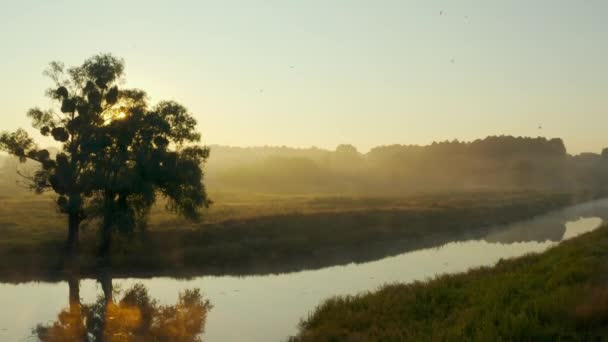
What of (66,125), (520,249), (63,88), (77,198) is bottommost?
(520,249)

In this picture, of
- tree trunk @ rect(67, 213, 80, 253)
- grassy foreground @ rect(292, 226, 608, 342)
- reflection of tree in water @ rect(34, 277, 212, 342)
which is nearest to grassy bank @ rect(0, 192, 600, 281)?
tree trunk @ rect(67, 213, 80, 253)

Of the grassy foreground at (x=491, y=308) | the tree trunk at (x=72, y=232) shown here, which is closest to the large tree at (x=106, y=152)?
the tree trunk at (x=72, y=232)

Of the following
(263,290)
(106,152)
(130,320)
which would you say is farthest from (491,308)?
(106,152)

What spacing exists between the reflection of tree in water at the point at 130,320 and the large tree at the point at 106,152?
9.38 m

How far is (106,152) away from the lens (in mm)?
40656

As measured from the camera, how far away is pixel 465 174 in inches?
7864

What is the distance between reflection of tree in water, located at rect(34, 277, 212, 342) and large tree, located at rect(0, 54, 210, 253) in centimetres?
938

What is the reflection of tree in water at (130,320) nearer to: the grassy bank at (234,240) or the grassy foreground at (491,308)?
the grassy foreground at (491,308)

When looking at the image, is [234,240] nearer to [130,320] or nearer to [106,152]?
[106,152]

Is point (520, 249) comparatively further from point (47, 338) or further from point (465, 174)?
point (465, 174)

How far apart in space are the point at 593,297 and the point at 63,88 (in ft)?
114

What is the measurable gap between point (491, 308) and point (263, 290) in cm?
1635

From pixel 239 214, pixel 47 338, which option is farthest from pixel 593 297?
pixel 239 214

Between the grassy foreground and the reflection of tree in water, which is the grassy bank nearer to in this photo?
the reflection of tree in water
